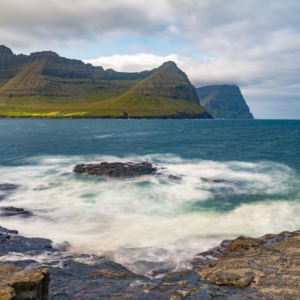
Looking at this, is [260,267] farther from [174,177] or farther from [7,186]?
[7,186]

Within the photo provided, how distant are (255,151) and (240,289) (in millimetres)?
72416

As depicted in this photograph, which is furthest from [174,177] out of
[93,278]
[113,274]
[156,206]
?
[93,278]

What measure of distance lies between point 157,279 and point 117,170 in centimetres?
3438

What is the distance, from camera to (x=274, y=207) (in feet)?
118

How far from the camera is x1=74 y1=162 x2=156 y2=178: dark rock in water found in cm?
5097

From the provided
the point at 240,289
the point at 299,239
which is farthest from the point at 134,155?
the point at 240,289

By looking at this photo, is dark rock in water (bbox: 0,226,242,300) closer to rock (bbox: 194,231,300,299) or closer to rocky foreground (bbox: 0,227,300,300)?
rocky foreground (bbox: 0,227,300,300)

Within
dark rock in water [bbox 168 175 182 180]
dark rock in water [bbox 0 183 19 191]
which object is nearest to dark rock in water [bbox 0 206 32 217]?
dark rock in water [bbox 0 183 19 191]

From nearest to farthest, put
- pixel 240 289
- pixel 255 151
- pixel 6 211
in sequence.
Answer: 1. pixel 240 289
2. pixel 6 211
3. pixel 255 151

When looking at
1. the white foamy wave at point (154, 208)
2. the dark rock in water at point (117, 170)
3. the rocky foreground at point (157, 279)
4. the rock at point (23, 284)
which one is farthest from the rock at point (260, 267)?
the dark rock in water at point (117, 170)

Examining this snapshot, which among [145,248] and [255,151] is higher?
[255,151]

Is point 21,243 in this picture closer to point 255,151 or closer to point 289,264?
→ point 289,264

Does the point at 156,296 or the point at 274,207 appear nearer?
the point at 156,296

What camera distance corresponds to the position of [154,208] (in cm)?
3528
